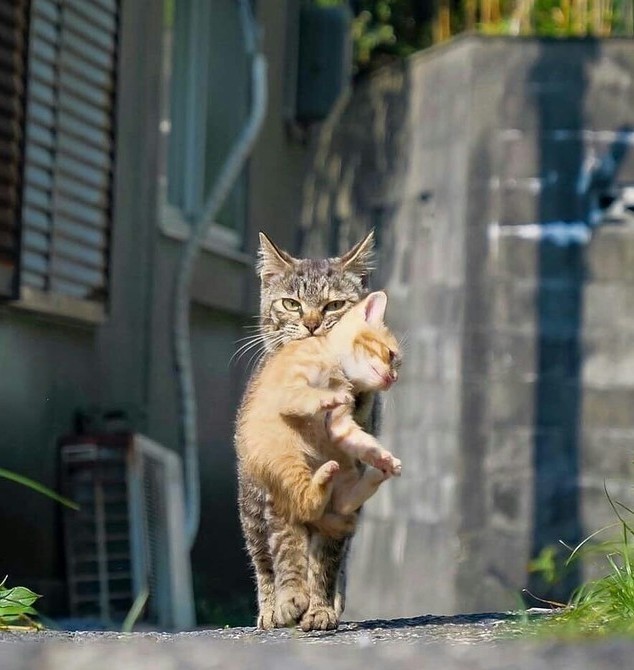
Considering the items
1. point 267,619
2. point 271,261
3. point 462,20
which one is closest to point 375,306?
point 267,619

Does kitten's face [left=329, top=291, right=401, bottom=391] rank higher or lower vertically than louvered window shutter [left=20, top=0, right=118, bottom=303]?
lower

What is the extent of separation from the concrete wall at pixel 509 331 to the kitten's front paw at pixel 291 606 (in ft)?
13.1

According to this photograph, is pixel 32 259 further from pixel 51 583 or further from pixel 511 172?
pixel 511 172

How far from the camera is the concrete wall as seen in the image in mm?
7980

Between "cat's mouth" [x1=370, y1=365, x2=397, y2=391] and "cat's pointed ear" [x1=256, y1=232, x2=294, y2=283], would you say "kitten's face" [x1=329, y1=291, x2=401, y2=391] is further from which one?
"cat's pointed ear" [x1=256, y1=232, x2=294, y2=283]

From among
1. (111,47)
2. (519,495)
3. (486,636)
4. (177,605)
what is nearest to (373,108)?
(111,47)

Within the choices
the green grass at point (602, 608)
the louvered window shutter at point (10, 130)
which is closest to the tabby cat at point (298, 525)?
the green grass at point (602, 608)

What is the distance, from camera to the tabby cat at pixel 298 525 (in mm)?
3969

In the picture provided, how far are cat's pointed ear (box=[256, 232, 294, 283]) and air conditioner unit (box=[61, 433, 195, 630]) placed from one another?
259 centimetres

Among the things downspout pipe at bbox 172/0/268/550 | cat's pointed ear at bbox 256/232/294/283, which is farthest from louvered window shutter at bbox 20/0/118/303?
cat's pointed ear at bbox 256/232/294/283

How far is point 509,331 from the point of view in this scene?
26.4ft

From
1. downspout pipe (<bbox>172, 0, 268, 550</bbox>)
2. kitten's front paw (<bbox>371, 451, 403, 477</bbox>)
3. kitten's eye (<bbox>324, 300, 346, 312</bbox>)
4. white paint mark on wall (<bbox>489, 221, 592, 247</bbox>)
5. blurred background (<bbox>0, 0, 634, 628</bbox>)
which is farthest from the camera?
downspout pipe (<bbox>172, 0, 268, 550</bbox>)

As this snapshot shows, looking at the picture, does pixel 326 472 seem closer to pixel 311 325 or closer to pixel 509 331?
pixel 311 325

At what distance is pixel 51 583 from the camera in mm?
7527
